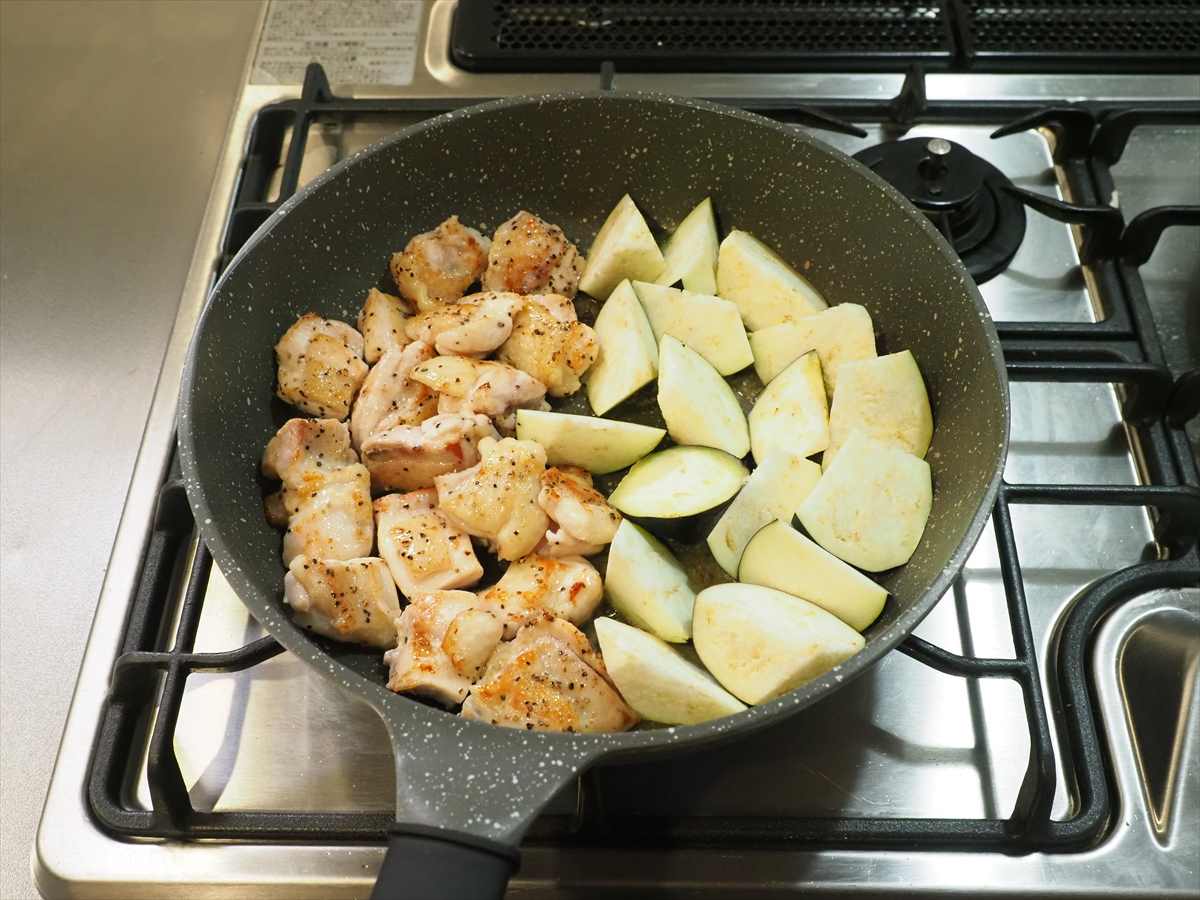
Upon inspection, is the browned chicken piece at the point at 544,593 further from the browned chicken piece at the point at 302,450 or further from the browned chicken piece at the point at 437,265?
the browned chicken piece at the point at 437,265

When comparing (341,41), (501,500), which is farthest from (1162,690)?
(341,41)

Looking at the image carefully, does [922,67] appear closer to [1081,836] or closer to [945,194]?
[945,194]

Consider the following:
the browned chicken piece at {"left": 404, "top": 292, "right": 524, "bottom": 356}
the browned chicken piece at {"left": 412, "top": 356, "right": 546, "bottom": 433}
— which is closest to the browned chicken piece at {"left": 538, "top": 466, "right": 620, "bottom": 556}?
the browned chicken piece at {"left": 412, "top": 356, "right": 546, "bottom": 433}

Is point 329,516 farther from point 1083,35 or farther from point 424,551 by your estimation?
point 1083,35

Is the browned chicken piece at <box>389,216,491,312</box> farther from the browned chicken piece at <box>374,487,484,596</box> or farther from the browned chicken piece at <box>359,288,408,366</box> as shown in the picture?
the browned chicken piece at <box>374,487,484,596</box>

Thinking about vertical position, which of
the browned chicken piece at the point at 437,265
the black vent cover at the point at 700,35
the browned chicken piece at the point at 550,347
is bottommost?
the browned chicken piece at the point at 550,347

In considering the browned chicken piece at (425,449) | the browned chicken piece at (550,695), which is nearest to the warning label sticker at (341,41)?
the browned chicken piece at (425,449)
